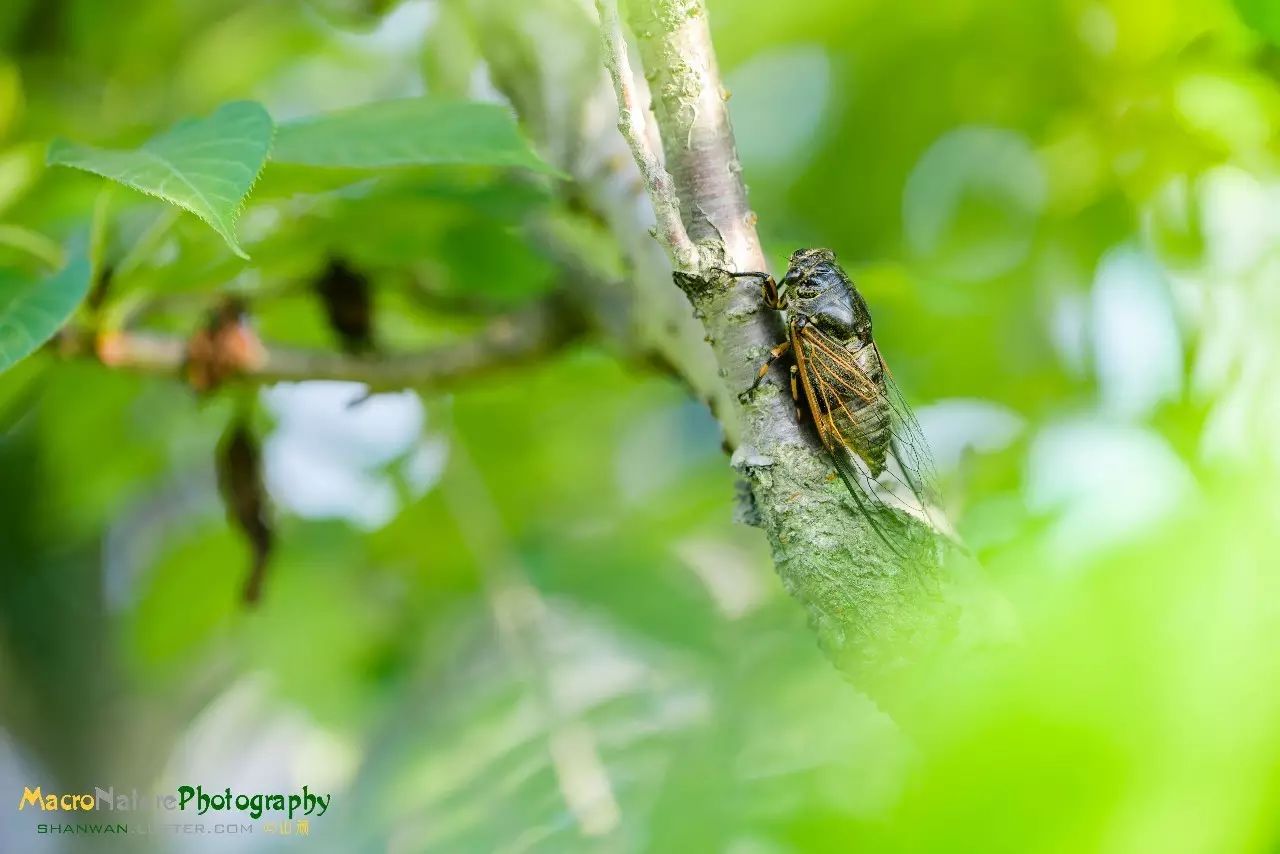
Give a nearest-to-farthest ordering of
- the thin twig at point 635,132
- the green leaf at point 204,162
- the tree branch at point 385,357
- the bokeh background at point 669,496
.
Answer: the bokeh background at point 669,496 < the thin twig at point 635,132 < the green leaf at point 204,162 < the tree branch at point 385,357

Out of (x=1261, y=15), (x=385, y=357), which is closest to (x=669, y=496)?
(x=385, y=357)

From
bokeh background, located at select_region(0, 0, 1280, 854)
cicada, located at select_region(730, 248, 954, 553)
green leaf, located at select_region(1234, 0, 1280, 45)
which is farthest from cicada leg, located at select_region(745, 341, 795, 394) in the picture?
green leaf, located at select_region(1234, 0, 1280, 45)

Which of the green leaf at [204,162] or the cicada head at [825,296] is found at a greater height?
the green leaf at [204,162]

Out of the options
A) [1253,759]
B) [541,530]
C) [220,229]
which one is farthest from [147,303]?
[1253,759]

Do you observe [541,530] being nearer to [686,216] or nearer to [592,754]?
[592,754]

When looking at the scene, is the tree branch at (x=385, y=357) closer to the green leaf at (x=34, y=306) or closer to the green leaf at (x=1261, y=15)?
the green leaf at (x=34, y=306)

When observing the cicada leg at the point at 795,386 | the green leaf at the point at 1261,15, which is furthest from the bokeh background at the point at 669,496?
the cicada leg at the point at 795,386

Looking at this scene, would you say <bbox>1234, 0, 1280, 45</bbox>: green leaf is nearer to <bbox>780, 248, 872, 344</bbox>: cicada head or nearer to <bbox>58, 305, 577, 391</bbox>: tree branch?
<bbox>780, 248, 872, 344</bbox>: cicada head

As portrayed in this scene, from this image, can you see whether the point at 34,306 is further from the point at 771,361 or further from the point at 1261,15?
the point at 1261,15
